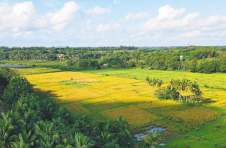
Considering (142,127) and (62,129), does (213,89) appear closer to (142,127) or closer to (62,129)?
(142,127)

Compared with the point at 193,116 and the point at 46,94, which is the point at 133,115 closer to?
the point at 193,116

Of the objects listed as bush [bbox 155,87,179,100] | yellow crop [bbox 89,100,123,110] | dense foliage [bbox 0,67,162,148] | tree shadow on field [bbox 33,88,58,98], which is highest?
dense foliage [bbox 0,67,162,148]

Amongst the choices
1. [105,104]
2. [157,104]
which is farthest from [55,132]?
[157,104]

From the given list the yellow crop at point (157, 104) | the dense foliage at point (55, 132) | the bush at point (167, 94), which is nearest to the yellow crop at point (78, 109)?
the dense foliage at point (55, 132)

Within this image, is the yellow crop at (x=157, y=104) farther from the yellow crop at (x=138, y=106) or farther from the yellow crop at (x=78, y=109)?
the yellow crop at (x=78, y=109)

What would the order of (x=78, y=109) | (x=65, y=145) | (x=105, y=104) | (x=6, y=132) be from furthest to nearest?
(x=105, y=104) → (x=78, y=109) → (x=6, y=132) → (x=65, y=145)

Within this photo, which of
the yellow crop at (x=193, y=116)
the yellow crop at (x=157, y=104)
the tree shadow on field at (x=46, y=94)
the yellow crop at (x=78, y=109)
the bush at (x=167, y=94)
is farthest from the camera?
the tree shadow on field at (x=46, y=94)

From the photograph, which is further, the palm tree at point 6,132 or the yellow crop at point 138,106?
the yellow crop at point 138,106

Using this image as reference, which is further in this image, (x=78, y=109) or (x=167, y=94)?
(x=167, y=94)

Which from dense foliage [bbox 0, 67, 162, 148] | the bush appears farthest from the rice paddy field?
dense foliage [bbox 0, 67, 162, 148]

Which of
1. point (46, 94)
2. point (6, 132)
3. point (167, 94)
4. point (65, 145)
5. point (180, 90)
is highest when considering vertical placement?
point (6, 132)

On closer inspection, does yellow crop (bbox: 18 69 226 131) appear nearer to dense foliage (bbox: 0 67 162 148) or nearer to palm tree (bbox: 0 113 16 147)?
dense foliage (bbox: 0 67 162 148)

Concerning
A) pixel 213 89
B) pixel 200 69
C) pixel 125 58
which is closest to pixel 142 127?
pixel 213 89
